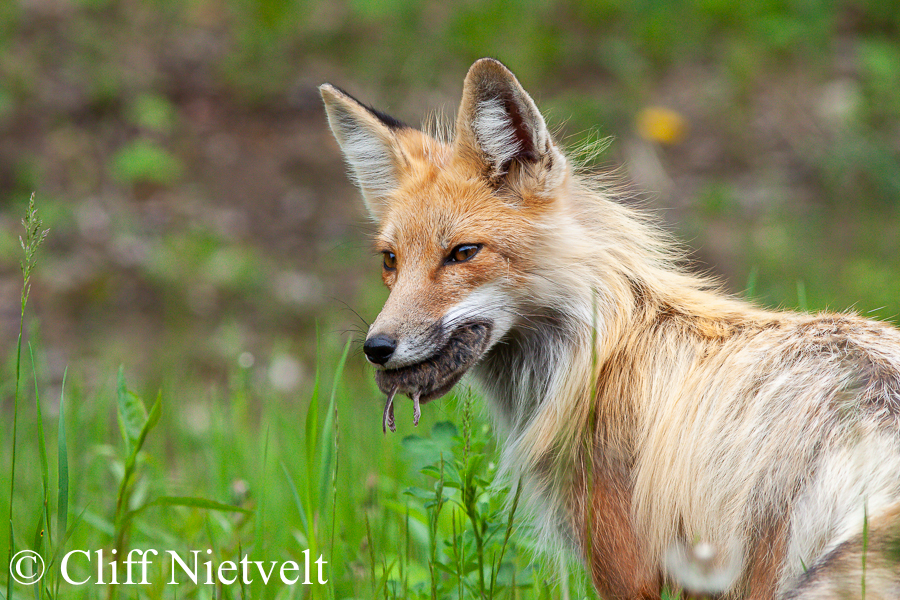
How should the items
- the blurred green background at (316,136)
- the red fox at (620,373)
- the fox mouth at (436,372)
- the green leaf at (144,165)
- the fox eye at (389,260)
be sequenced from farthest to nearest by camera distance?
the green leaf at (144,165) → the blurred green background at (316,136) → the fox eye at (389,260) → the fox mouth at (436,372) → the red fox at (620,373)

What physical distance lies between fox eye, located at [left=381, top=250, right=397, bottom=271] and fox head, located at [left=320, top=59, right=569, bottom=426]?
0.01m

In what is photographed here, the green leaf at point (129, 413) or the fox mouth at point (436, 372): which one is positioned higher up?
the fox mouth at point (436, 372)

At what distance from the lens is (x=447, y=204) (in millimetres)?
3973

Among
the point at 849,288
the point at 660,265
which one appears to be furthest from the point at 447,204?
the point at 849,288

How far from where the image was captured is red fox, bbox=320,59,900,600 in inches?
113

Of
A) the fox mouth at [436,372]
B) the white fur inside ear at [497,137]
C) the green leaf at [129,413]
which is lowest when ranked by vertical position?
the green leaf at [129,413]

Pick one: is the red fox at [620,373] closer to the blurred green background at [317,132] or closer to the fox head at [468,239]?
the fox head at [468,239]

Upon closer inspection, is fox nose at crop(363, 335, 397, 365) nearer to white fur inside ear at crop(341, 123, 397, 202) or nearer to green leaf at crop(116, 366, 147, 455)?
green leaf at crop(116, 366, 147, 455)

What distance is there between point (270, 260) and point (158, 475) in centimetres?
594

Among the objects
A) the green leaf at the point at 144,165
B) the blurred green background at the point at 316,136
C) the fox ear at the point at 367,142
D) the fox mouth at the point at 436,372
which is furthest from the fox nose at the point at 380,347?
the green leaf at the point at 144,165

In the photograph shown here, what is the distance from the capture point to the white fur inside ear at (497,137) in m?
3.96

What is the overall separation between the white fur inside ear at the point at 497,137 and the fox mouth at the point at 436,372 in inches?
35.8

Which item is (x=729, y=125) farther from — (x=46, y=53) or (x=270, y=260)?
(x=46, y=53)

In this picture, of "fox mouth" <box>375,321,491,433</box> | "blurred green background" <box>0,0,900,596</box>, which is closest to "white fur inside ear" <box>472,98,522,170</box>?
"fox mouth" <box>375,321,491,433</box>
